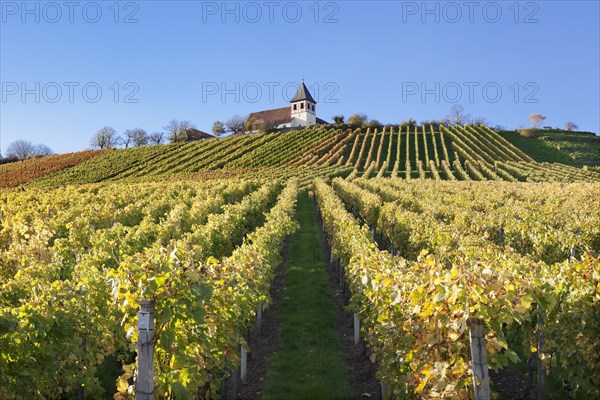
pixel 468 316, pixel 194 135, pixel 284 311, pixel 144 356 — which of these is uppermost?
pixel 194 135

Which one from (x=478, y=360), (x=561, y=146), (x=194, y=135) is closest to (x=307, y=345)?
(x=478, y=360)

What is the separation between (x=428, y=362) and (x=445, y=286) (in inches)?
A: 37.9

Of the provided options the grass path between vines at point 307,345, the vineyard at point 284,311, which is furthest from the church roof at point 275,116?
the grass path between vines at point 307,345

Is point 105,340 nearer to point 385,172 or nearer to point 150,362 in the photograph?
point 150,362

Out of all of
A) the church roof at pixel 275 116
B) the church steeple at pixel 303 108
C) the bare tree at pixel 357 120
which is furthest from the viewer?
the church roof at pixel 275 116

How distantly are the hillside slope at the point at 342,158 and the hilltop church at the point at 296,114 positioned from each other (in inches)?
877

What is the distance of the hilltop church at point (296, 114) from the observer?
342 ft

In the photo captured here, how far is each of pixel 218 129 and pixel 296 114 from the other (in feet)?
63.6

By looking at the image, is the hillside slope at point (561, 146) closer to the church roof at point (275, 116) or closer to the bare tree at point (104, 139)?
the church roof at point (275, 116)

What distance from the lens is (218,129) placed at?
106m

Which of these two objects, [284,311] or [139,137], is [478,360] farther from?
[139,137]

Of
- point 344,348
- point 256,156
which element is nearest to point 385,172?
point 256,156

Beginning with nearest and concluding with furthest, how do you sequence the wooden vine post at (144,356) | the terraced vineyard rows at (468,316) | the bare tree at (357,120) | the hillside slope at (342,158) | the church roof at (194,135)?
the wooden vine post at (144,356), the terraced vineyard rows at (468,316), the hillside slope at (342,158), the bare tree at (357,120), the church roof at (194,135)

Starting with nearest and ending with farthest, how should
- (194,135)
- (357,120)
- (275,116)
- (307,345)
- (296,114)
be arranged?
(307,345), (357,120), (194,135), (296,114), (275,116)
